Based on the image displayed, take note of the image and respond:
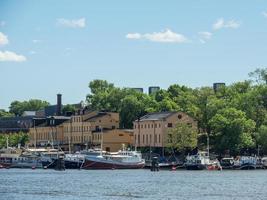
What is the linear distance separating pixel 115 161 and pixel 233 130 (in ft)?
71.9

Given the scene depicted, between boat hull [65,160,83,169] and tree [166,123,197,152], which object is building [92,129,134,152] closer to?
tree [166,123,197,152]

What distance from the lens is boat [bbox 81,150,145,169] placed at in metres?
162

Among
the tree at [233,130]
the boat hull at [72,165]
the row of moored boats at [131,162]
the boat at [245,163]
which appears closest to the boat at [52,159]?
the row of moored boats at [131,162]

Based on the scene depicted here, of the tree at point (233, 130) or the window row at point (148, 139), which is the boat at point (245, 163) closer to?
the tree at point (233, 130)

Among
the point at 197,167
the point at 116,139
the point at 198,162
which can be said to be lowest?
the point at 197,167

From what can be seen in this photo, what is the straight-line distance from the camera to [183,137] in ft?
545

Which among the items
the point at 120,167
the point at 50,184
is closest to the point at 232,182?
the point at 50,184

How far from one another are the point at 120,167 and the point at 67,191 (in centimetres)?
6957

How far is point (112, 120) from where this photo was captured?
656 feet

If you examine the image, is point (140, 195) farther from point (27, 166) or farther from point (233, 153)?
point (27, 166)

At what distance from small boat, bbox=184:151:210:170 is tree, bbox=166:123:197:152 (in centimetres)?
841

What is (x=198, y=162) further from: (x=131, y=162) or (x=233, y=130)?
(x=131, y=162)

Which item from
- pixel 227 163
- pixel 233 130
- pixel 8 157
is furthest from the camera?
pixel 8 157

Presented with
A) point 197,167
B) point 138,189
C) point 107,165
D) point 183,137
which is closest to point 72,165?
point 107,165
